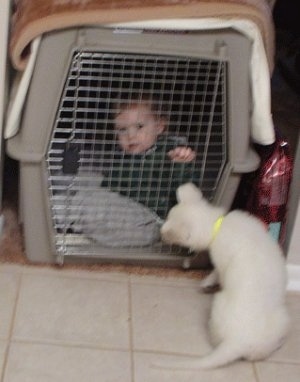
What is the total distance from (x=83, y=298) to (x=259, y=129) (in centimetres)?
56

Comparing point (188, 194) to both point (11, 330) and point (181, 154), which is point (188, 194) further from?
point (11, 330)

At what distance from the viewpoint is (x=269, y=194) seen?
1.67 metres

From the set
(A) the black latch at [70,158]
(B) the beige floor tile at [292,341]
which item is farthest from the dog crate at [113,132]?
(B) the beige floor tile at [292,341]

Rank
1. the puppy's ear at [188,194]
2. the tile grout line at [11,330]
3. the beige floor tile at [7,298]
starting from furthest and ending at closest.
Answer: the puppy's ear at [188,194] < the beige floor tile at [7,298] < the tile grout line at [11,330]

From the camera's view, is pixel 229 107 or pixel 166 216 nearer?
pixel 229 107

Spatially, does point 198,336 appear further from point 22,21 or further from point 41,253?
point 22,21

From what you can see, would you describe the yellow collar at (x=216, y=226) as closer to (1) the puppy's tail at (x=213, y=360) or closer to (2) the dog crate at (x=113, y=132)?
(2) the dog crate at (x=113, y=132)

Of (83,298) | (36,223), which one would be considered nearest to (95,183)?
(36,223)

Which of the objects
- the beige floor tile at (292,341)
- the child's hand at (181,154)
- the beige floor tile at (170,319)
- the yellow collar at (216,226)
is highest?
the child's hand at (181,154)

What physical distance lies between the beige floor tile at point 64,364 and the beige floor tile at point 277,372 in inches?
11.1

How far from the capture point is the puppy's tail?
1.37 metres

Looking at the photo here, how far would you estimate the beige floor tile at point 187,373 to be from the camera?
4.50 ft

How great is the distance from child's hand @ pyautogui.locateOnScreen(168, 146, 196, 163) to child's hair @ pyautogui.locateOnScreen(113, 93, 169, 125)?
0.08 meters

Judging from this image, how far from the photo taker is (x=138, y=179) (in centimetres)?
165
